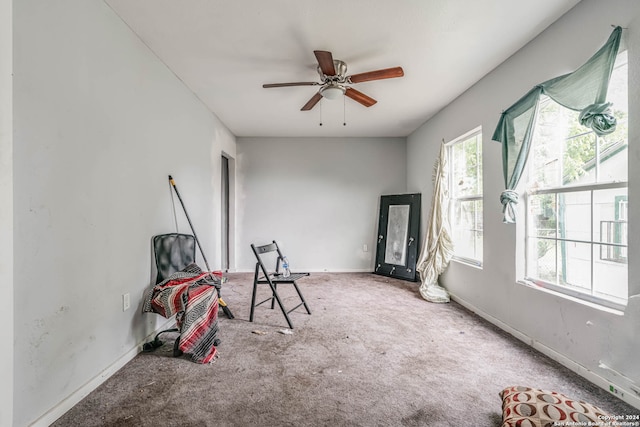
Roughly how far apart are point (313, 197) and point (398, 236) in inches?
64.7

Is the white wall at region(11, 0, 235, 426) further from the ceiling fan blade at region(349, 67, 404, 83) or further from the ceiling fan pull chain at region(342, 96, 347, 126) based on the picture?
the ceiling fan pull chain at region(342, 96, 347, 126)

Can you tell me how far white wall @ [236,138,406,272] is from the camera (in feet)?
17.2

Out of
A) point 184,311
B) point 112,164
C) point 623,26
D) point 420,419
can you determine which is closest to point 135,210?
point 112,164

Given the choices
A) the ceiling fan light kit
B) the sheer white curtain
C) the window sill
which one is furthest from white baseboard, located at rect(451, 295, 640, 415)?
the ceiling fan light kit

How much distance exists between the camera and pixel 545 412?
4.29ft

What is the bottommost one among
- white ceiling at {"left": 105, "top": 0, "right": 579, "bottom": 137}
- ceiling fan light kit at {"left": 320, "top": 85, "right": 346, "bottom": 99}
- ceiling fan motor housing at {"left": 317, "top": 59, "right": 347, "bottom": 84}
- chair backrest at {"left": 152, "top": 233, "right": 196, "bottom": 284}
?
chair backrest at {"left": 152, "top": 233, "right": 196, "bottom": 284}

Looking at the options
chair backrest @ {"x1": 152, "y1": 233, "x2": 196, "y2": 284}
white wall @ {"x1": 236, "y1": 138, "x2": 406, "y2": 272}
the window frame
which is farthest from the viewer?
white wall @ {"x1": 236, "y1": 138, "x2": 406, "y2": 272}

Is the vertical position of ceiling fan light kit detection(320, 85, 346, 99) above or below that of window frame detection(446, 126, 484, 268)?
above

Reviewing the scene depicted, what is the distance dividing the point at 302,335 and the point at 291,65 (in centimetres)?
244

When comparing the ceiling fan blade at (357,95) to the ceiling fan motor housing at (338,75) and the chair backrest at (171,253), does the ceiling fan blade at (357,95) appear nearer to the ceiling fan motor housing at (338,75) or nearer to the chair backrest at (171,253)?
the ceiling fan motor housing at (338,75)

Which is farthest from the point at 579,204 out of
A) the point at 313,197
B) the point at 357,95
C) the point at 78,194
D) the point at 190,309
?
the point at 313,197

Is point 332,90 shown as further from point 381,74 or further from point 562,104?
point 562,104

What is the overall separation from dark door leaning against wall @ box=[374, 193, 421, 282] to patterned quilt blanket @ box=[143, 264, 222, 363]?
331 cm

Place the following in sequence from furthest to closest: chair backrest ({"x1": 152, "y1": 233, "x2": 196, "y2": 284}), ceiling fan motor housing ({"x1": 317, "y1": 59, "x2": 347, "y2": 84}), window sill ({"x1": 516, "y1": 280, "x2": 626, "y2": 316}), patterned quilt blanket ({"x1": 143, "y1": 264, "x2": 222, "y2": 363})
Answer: ceiling fan motor housing ({"x1": 317, "y1": 59, "x2": 347, "y2": 84})
chair backrest ({"x1": 152, "y1": 233, "x2": 196, "y2": 284})
patterned quilt blanket ({"x1": 143, "y1": 264, "x2": 222, "y2": 363})
window sill ({"x1": 516, "y1": 280, "x2": 626, "y2": 316})
